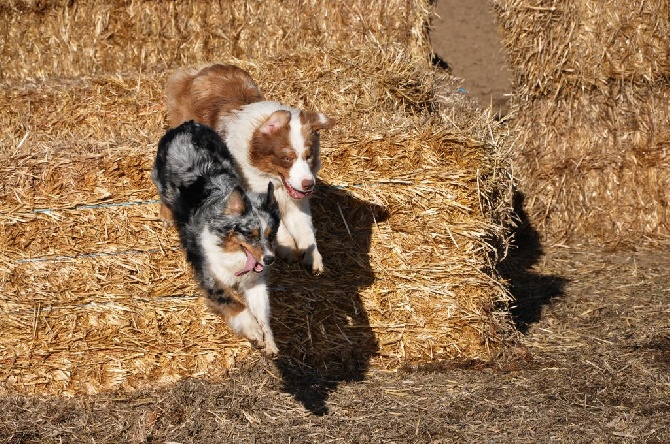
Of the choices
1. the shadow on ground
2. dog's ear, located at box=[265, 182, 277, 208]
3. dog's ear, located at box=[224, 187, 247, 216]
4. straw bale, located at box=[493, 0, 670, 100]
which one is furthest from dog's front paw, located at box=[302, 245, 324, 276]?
straw bale, located at box=[493, 0, 670, 100]

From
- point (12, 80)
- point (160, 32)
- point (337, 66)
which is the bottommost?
point (12, 80)

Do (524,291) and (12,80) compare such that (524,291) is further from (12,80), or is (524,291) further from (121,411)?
(12,80)

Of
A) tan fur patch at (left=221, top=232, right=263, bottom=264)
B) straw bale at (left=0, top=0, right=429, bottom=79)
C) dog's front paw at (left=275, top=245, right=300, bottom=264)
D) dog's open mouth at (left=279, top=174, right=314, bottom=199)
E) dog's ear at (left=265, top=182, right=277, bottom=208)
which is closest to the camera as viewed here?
tan fur patch at (left=221, top=232, right=263, bottom=264)

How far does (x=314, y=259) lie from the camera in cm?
645

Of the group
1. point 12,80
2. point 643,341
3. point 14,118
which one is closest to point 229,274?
point 643,341

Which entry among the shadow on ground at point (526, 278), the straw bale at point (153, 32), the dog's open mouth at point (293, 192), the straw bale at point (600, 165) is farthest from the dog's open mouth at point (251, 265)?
the straw bale at point (153, 32)

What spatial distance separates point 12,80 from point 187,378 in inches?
229

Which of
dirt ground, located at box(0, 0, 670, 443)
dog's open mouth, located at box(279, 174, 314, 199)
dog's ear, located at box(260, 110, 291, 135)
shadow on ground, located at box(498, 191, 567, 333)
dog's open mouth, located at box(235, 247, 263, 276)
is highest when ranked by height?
dog's ear, located at box(260, 110, 291, 135)

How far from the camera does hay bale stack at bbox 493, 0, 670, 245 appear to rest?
387 inches

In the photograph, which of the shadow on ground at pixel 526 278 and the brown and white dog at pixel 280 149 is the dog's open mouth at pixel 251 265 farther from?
the shadow on ground at pixel 526 278

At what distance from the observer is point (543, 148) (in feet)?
34.1

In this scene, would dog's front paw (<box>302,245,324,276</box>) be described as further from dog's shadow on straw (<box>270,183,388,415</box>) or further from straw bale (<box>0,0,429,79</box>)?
straw bale (<box>0,0,429,79</box>)

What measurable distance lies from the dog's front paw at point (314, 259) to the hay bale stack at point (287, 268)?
40cm

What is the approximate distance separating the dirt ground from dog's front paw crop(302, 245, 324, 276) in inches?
34.5
